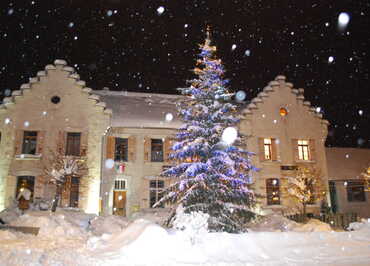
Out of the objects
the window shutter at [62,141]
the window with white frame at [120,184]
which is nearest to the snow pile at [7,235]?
the window shutter at [62,141]

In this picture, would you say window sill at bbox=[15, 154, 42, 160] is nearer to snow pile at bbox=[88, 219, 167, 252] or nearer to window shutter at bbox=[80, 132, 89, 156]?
window shutter at bbox=[80, 132, 89, 156]

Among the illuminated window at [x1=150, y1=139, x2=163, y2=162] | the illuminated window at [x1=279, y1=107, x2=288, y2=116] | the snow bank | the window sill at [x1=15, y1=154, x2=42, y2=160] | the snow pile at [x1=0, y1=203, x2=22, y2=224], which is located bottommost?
the snow bank

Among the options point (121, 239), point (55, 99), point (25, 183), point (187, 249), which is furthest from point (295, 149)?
point (25, 183)

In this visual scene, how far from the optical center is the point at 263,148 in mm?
26234

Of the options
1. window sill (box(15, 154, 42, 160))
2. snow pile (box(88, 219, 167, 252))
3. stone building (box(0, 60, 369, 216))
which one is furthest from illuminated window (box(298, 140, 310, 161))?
window sill (box(15, 154, 42, 160))

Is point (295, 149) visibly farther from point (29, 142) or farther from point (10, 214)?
point (10, 214)

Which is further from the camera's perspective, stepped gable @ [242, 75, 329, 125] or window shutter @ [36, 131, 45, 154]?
stepped gable @ [242, 75, 329, 125]

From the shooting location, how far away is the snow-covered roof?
25519 mm

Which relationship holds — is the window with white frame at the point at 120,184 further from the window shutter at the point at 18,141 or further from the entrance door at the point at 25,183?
the window shutter at the point at 18,141

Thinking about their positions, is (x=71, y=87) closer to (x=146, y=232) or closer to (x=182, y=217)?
(x=182, y=217)

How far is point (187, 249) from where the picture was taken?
1059 centimetres

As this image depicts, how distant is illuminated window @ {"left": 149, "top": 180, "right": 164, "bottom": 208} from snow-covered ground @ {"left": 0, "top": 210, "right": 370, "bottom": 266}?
10570mm

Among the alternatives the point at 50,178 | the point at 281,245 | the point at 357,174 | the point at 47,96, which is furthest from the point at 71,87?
the point at 357,174

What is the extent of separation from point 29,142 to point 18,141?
2.46ft
